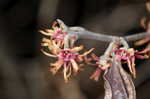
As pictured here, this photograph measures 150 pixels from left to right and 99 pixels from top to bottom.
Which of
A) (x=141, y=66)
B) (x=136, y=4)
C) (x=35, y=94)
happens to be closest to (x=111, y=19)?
(x=136, y=4)

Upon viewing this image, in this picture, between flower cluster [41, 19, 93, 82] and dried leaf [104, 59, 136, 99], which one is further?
flower cluster [41, 19, 93, 82]

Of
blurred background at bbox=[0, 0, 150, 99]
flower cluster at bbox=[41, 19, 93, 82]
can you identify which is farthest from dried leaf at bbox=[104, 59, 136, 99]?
blurred background at bbox=[0, 0, 150, 99]

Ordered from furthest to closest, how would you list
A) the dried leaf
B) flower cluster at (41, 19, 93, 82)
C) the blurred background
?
the blurred background, flower cluster at (41, 19, 93, 82), the dried leaf

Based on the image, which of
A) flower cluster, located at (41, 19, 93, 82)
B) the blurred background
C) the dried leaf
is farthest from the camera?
the blurred background

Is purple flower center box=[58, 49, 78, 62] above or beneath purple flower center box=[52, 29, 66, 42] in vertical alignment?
beneath

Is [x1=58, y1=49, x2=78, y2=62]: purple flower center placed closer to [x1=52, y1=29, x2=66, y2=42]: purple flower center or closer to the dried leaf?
[x1=52, y1=29, x2=66, y2=42]: purple flower center

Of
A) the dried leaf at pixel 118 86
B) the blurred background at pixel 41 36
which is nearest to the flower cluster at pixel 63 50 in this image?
the dried leaf at pixel 118 86

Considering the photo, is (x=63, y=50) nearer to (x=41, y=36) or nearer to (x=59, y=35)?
(x=59, y=35)

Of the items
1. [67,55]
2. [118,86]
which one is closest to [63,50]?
[67,55]

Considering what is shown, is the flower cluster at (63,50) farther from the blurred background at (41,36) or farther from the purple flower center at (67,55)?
the blurred background at (41,36)

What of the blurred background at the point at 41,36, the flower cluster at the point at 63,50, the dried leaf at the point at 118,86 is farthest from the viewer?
the blurred background at the point at 41,36
